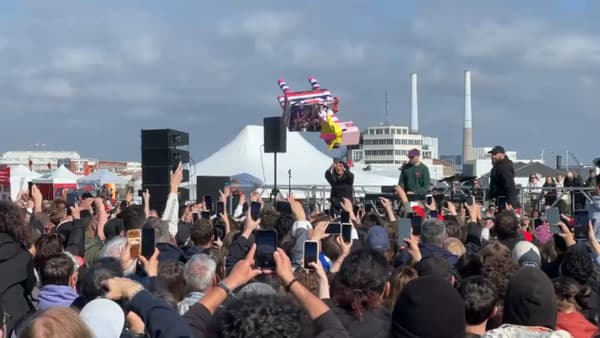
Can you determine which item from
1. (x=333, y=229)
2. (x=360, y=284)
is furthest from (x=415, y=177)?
(x=360, y=284)

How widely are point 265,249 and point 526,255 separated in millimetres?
2519

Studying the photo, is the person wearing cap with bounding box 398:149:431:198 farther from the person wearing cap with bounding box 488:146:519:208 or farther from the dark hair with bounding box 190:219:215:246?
the dark hair with bounding box 190:219:215:246

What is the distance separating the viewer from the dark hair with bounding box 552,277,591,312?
4449 millimetres

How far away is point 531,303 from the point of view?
369cm

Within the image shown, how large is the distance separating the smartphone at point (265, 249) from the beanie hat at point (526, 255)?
90.3 inches

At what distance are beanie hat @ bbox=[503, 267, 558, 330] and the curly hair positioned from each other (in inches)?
44.6

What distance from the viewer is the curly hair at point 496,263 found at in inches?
197

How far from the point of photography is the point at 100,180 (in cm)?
3906

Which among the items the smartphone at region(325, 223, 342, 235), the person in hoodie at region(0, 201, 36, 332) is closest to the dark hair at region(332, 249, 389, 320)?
the person in hoodie at region(0, 201, 36, 332)

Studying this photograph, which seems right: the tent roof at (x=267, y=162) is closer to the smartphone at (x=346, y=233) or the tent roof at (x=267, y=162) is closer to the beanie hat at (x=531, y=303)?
the smartphone at (x=346, y=233)

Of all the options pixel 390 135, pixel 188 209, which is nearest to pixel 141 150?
pixel 188 209

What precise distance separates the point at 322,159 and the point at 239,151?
3097 millimetres

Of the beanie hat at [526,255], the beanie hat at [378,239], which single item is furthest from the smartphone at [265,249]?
the beanie hat at [378,239]

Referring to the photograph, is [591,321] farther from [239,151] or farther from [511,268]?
[239,151]
